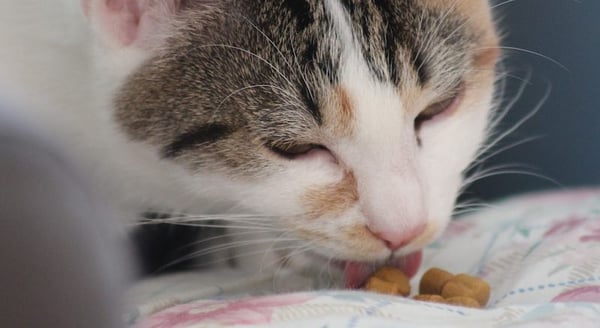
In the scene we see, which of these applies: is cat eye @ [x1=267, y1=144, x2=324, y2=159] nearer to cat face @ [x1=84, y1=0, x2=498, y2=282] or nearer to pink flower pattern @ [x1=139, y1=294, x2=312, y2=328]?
cat face @ [x1=84, y1=0, x2=498, y2=282]

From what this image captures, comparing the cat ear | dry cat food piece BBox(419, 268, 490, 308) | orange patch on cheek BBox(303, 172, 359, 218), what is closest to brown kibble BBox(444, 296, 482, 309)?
dry cat food piece BBox(419, 268, 490, 308)

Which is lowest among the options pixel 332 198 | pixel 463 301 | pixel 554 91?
pixel 463 301

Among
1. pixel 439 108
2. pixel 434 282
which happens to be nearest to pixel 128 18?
pixel 439 108

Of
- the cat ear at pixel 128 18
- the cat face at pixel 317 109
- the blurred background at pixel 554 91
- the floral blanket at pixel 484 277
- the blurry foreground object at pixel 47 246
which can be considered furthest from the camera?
the blurred background at pixel 554 91

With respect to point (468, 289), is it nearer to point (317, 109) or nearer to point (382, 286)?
point (382, 286)

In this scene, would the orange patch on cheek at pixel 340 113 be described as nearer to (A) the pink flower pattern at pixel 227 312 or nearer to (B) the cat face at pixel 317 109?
(B) the cat face at pixel 317 109

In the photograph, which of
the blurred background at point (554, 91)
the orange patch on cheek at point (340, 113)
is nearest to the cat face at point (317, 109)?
the orange patch on cheek at point (340, 113)

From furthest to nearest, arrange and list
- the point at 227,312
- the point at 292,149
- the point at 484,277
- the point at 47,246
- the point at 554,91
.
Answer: the point at 554,91 → the point at 484,277 → the point at 292,149 → the point at 227,312 → the point at 47,246
